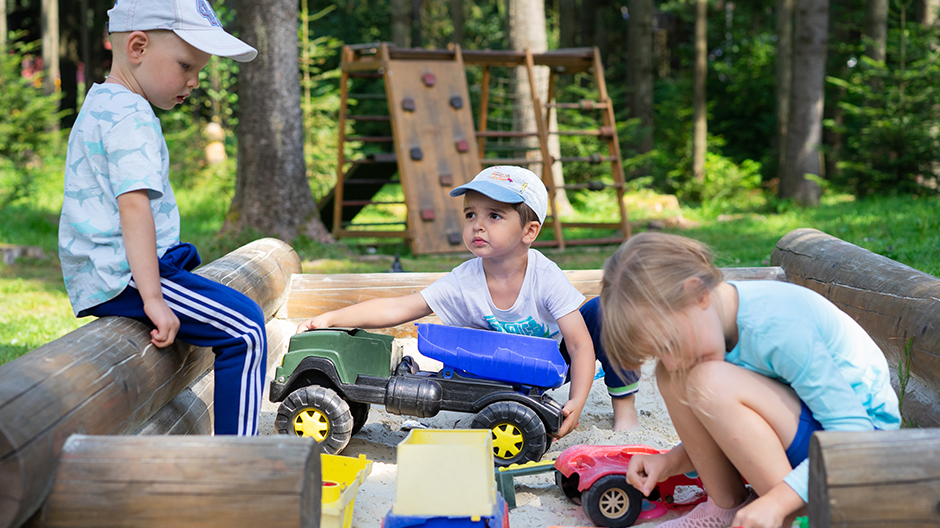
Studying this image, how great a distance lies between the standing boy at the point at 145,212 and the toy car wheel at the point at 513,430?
28.6 inches

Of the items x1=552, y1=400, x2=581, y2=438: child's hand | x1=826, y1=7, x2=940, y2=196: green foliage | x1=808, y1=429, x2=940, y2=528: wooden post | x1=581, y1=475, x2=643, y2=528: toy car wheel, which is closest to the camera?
x1=808, y1=429, x2=940, y2=528: wooden post

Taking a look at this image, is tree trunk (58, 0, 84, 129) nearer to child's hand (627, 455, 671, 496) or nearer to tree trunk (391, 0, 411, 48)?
tree trunk (391, 0, 411, 48)

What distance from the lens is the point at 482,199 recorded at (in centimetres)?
249

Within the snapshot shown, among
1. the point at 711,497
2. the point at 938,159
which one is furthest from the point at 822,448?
the point at 938,159

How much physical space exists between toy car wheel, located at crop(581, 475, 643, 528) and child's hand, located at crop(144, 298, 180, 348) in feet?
4.02

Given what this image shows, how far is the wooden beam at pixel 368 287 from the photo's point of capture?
3600 millimetres

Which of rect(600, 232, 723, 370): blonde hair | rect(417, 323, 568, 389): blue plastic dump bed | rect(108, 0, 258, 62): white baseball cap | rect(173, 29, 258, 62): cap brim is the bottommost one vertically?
rect(417, 323, 568, 389): blue plastic dump bed

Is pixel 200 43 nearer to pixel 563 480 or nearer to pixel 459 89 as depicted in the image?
pixel 563 480

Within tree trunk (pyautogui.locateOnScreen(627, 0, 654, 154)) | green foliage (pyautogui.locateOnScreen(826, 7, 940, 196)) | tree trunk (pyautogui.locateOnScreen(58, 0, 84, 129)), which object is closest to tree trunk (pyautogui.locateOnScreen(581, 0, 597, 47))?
tree trunk (pyautogui.locateOnScreen(627, 0, 654, 154))

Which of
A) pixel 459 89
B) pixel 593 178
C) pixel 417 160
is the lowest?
pixel 593 178

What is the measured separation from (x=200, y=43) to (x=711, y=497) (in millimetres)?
1845

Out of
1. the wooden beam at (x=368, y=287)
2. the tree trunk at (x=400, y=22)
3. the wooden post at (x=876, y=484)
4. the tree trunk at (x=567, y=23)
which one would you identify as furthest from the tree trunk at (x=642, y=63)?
the wooden post at (x=876, y=484)

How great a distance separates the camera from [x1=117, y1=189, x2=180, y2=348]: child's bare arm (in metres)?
1.92

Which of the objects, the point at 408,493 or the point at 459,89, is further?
the point at 459,89
